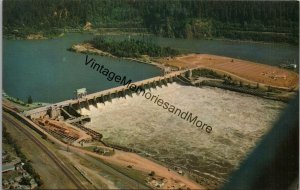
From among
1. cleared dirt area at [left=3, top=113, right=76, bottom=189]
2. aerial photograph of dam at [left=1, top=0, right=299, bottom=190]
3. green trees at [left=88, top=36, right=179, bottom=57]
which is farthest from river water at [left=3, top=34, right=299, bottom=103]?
cleared dirt area at [left=3, top=113, right=76, bottom=189]

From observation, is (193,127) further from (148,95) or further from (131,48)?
(148,95)

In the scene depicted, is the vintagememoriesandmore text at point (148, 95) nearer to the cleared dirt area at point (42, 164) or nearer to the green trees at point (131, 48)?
the green trees at point (131, 48)

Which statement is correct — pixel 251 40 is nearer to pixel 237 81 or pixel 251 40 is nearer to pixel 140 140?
pixel 237 81

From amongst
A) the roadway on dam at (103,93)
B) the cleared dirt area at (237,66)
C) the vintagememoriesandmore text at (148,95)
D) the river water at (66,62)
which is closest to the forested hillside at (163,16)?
the river water at (66,62)

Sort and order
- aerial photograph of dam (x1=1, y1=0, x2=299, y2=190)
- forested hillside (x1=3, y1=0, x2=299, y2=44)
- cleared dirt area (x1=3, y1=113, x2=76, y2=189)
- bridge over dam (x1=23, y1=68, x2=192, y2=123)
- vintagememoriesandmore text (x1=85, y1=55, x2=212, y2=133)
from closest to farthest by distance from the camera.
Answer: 1. cleared dirt area (x1=3, y1=113, x2=76, y2=189)
2. aerial photograph of dam (x1=1, y1=0, x2=299, y2=190)
3. forested hillside (x1=3, y1=0, x2=299, y2=44)
4. vintagememoriesandmore text (x1=85, y1=55, x2=212, y2=133)
5. bridge over dam (x1=23, y1=68, x2=192, y2=123)

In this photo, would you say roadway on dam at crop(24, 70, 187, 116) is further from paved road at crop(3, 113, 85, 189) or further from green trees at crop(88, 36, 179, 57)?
green trees at crop(88, 36, 179, 57)
